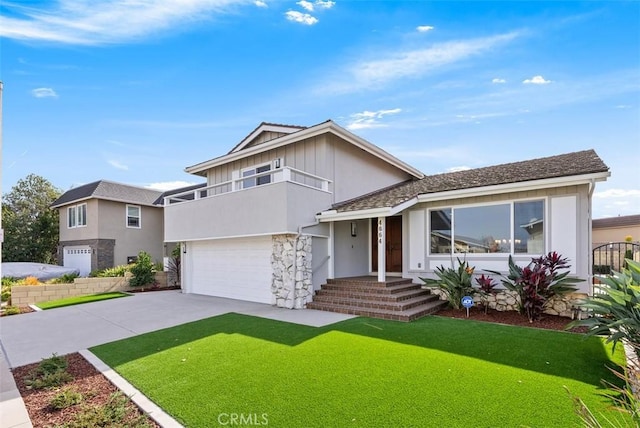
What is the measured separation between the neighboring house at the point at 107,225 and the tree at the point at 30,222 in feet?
13.1

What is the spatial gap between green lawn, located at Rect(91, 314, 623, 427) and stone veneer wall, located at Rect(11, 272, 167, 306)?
10.4 meters

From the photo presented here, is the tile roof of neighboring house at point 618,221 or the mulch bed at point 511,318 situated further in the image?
the tile roof of neighboring house at point 618,221

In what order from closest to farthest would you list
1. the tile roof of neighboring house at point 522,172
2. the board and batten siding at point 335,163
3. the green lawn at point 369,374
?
the green lawn at point 369,374, the tile roof of neighboring house at point 522,172, the board and batten siding at point 335,163

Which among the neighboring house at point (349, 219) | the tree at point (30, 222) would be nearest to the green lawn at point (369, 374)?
the neighboring house at point (349, 219)

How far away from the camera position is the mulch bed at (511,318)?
317 inches

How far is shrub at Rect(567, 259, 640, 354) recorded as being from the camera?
15.9 ft

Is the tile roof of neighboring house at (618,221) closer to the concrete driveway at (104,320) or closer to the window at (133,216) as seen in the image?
the concrete driveway at (104,320)

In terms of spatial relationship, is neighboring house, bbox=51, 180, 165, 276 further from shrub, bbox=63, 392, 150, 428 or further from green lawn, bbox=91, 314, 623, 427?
shrub, bbox=63, 392, 150, 428

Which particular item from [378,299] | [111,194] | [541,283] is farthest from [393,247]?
[111,194]

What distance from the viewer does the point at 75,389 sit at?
5098 millimetres

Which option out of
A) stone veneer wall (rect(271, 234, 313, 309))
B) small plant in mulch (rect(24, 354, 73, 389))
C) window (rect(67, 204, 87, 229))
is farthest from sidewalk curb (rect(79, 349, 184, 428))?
window (rect(67, 204, 87, 229))

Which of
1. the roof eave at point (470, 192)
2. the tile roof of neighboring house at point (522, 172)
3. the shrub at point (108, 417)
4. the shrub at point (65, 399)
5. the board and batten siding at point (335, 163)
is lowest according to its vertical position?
the shrub at point (65, 399)

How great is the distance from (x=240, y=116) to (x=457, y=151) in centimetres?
1052

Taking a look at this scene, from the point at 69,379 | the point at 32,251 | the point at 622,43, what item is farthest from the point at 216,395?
the point at 32,251
